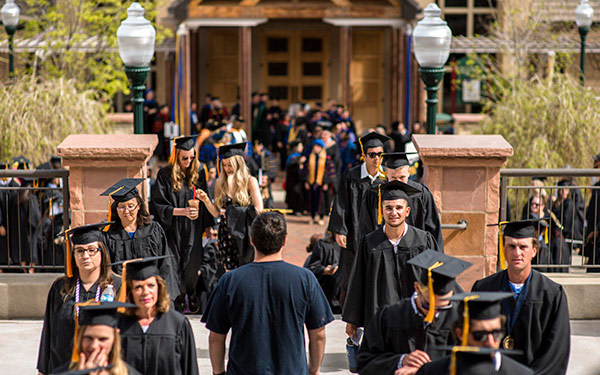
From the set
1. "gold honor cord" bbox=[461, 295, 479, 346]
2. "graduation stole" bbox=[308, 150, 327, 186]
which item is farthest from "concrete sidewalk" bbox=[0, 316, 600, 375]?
"graduation stole" bbox=[308, 150, 327, 186]

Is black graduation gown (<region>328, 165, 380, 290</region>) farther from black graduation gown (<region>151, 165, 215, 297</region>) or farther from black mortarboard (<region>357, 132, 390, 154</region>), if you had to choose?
black graduation gown (<region>151, 165, 215, 297</region>)

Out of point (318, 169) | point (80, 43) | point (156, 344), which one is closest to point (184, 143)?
point (156, 344)

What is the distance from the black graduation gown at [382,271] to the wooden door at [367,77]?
662 inches

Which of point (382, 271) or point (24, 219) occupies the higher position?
point (382, 271)

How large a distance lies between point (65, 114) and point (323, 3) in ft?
27.0

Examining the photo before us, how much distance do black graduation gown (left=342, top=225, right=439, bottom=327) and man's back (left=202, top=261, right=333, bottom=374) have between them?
1241 millimetres

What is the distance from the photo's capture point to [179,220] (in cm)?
841

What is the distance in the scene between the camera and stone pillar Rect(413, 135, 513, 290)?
27.2ft

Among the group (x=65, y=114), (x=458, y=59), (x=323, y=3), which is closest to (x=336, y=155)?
(x=65, y=114)

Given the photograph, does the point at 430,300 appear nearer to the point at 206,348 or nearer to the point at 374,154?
the point at 374,154

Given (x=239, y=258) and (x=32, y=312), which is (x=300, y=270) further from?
(x=32, y=312)

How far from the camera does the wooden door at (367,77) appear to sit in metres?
23.2

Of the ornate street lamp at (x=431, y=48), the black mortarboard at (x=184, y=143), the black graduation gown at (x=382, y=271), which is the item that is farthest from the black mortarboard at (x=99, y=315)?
the ornate street lamp at (x=431, y=48)

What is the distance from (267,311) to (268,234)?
0.43 meters
